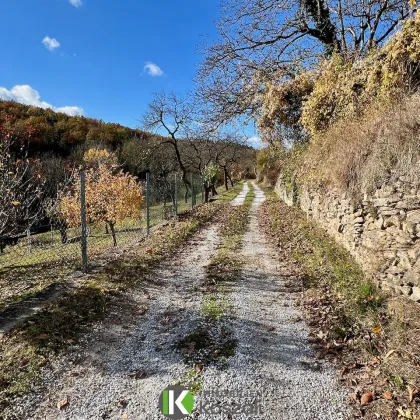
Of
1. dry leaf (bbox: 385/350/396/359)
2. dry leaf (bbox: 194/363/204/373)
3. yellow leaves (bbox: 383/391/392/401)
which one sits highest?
dry leaf (bbox: 385/350/396/359)

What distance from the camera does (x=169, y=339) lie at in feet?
12.1

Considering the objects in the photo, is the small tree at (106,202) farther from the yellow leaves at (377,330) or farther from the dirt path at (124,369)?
the yellow leaves at (377,330)

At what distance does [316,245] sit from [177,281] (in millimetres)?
3777

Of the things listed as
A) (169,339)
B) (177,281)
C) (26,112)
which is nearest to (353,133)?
(177,281)

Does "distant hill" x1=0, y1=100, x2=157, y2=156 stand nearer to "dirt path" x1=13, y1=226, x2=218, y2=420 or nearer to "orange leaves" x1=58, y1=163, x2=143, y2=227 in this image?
"orange leaves" x1=58, y1=163, x2=143, y2=227

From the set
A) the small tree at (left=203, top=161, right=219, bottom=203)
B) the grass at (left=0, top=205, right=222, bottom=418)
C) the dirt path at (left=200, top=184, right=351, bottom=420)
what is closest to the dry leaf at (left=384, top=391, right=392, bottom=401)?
the dirt path at (left=200, top=184, right=351, bottom=420)

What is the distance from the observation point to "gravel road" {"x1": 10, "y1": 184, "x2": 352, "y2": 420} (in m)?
2.61

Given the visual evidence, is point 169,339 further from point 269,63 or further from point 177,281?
point 269,63

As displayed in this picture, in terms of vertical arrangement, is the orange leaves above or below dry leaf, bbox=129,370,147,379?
above

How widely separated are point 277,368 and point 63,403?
7.03ft

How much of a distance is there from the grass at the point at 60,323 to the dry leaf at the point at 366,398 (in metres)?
3.19

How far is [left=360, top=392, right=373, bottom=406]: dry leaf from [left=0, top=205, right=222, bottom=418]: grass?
3189 millimetres

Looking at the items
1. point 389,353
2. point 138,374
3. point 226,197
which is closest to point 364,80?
point 389,353

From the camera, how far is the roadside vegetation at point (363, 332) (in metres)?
2.67
